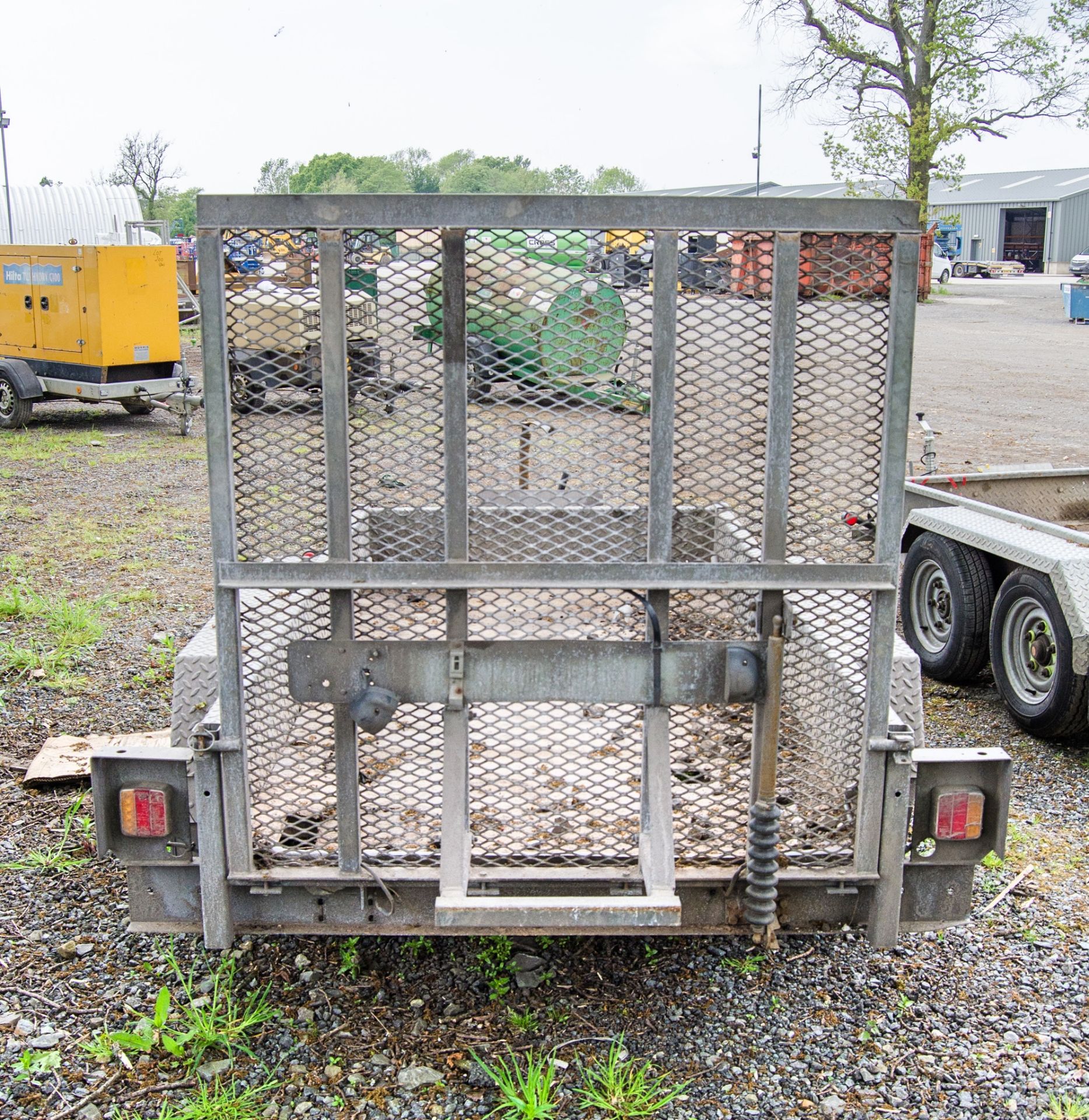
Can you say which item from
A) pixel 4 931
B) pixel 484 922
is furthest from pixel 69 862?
pixel 484 922

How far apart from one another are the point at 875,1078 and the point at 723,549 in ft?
4.53

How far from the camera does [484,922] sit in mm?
2586

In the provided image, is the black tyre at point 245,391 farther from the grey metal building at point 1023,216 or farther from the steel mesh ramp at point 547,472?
the grey metal building at point 1023,216

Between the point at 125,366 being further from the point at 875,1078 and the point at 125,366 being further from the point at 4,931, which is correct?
the point at 875,1078

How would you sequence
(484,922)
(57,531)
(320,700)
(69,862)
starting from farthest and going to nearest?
(57,531)
(69,862)
(320,700)
(484,922)

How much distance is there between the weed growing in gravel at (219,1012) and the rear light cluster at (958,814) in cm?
176

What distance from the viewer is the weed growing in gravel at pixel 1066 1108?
9.20 feet

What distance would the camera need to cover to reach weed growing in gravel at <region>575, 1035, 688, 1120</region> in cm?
279

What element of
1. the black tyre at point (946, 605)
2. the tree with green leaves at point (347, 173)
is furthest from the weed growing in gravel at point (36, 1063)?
the tree with green leaves at point (347, 173)

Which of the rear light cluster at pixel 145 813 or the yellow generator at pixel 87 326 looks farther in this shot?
the yellow generator at pixel 87 326

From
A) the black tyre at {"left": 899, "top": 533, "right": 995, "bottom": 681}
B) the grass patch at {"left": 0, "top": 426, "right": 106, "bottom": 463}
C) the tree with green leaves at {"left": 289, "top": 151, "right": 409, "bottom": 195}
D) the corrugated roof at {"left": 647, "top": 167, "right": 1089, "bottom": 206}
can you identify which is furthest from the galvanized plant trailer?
the tree with green leaves at {"left": 289, "top": 151, "right": 409, "bottom": 195}

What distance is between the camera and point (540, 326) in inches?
107

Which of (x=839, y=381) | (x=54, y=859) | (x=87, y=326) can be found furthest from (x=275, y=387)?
(x=87, y=326)

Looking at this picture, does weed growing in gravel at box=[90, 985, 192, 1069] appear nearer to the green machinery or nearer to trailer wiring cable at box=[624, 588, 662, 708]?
trailer wiring cable at box=[624, 588, 662, 708]
